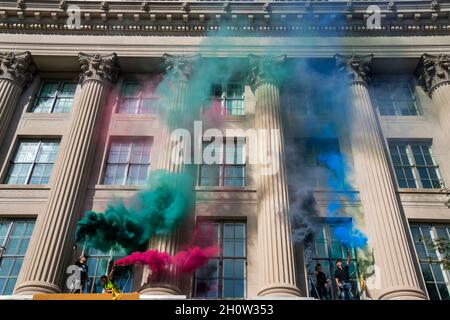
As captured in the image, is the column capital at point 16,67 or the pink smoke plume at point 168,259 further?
the column capital at point 16,67

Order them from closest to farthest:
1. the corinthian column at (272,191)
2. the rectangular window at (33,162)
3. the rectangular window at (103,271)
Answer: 1. the corinthian column at (272,191)
2. the rectangular window at (103,271)
3. the rectangular window at (33,162)

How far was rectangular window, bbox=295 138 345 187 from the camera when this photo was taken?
66.0ft

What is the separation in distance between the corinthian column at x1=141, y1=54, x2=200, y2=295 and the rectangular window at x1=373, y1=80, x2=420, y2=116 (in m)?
9.65

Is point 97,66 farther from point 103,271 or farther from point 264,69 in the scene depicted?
point 103,271

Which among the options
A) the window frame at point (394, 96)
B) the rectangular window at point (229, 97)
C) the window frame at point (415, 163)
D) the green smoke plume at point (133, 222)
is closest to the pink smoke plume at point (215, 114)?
the rectangular window at point (229, 97)

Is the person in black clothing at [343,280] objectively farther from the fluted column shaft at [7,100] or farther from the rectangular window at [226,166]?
the fluted column shaft at [7,100]

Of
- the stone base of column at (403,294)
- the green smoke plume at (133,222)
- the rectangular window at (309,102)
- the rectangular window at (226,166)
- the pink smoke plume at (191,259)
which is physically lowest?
the stone base of column at (403,294)

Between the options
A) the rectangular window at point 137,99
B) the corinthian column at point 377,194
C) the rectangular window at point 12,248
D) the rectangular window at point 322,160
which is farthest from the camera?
the rectangular window at point 137,99

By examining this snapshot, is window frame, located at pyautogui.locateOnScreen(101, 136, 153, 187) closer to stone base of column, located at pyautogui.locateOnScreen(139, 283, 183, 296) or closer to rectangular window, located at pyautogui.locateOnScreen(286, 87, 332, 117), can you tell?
stone base of column, located at pyautogui.locateOnScreen(139, 283, 183, 296)

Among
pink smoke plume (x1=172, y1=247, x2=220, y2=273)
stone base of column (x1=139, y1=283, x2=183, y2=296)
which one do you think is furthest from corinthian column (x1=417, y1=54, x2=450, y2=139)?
stone base of column (x1=139, y1=283, x2=183, y2=296)

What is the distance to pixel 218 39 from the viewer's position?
934 inches

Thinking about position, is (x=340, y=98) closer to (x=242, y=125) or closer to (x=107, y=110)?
(x=242, y=125)

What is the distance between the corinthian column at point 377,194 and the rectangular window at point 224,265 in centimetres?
507

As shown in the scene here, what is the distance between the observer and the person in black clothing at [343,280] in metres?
16.1
